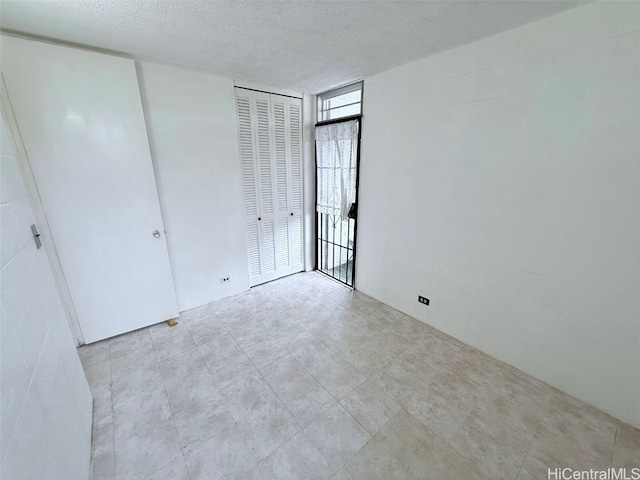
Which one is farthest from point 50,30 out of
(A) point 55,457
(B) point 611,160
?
(B) point 611,160

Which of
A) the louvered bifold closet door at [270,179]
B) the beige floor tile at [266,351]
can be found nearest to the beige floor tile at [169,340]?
the beige floor tile at [266,351]

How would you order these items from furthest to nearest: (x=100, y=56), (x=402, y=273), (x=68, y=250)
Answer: (x=402, y=273), (x=68, y=250), (x=100, y=56)

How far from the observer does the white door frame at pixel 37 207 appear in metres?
1.76

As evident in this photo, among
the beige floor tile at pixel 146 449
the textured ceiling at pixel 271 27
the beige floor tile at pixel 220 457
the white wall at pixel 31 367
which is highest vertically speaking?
the textured ceiling at pixel 271 27

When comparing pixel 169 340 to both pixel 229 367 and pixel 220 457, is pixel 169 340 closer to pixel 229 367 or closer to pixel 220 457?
pixel 229 367

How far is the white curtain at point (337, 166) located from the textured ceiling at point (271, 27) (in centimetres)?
78

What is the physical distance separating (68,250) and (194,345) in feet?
4.21

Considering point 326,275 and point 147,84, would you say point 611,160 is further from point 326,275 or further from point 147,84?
point 147,84

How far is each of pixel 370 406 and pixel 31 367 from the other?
1752 mm

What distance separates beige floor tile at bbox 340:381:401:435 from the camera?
164cm

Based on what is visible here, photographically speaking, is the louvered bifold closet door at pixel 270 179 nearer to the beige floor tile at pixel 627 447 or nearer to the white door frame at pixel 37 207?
the white door frame at pixel 37 207

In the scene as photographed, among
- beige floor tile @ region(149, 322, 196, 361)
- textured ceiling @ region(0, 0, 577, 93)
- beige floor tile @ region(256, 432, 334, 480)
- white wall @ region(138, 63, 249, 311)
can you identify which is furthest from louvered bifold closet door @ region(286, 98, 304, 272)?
beige floor tile @ region(256, 432, 334, 480)

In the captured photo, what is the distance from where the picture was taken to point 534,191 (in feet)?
5.89

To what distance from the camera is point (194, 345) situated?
2.35 metres
